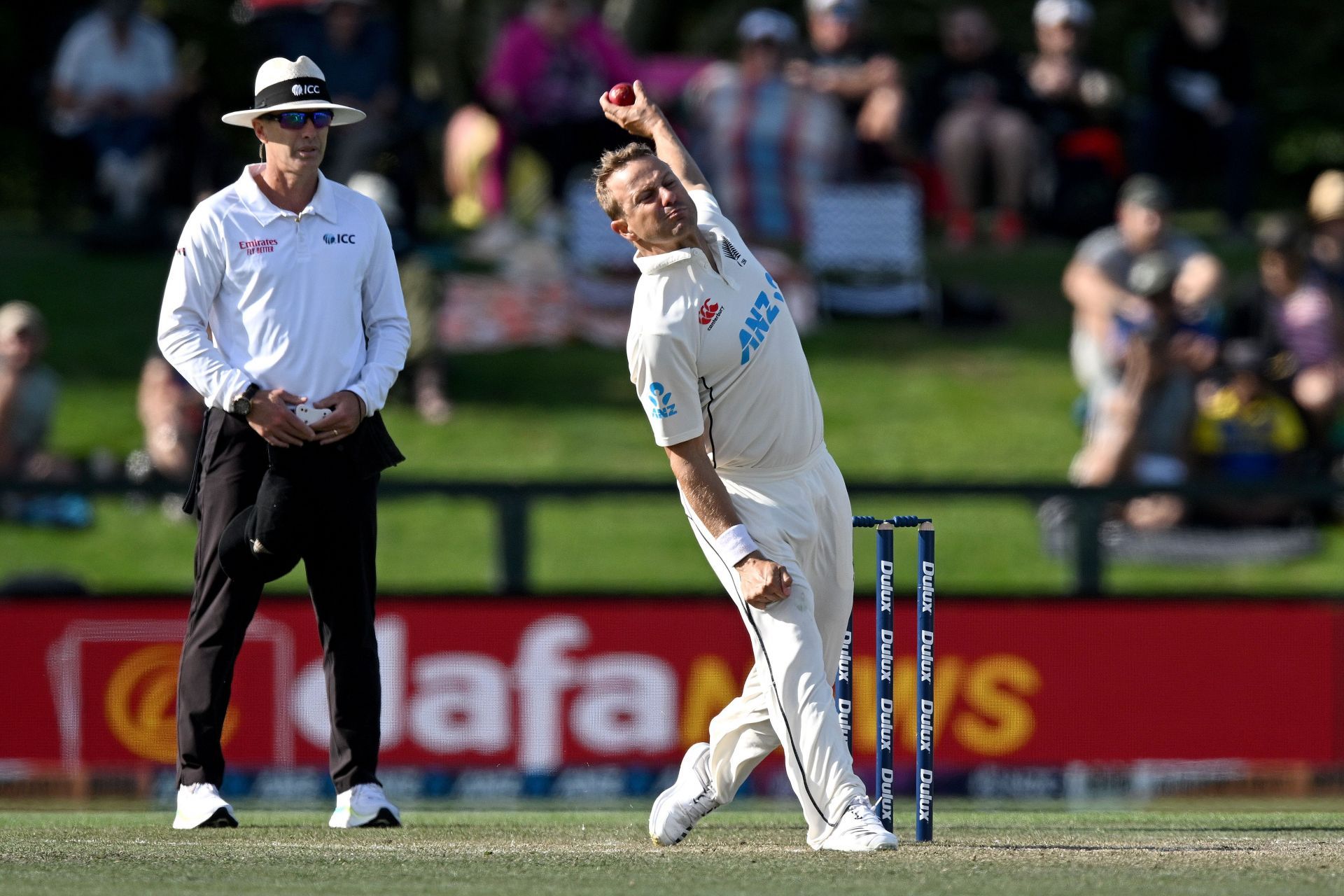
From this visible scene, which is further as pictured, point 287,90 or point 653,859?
point 287,90

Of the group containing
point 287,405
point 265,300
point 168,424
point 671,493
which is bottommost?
point 671,493

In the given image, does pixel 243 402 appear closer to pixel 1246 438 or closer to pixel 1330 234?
pixel 1246 438

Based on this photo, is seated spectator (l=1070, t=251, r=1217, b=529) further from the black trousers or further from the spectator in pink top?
the black trousers

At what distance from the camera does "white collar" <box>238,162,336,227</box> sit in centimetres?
659

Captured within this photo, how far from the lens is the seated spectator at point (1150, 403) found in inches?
481

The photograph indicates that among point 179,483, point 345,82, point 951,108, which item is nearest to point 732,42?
point 951,108

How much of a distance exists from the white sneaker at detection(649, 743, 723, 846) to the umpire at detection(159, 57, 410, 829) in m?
0.98

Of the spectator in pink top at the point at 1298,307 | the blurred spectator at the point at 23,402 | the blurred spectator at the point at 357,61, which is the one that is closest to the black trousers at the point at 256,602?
the blurred spectator at the point at 23,402

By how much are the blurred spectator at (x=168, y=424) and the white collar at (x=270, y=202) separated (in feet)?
18.4

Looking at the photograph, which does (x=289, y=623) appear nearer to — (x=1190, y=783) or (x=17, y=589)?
(x=17, y=589)

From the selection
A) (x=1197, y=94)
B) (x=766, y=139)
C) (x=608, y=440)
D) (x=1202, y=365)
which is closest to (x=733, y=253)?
(x=1202, y=365)

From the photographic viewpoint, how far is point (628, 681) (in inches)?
400

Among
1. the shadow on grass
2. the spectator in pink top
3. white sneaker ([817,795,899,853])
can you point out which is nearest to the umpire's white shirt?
white sneaker ([817,795,899,853])

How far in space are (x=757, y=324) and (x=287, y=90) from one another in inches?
65.3
